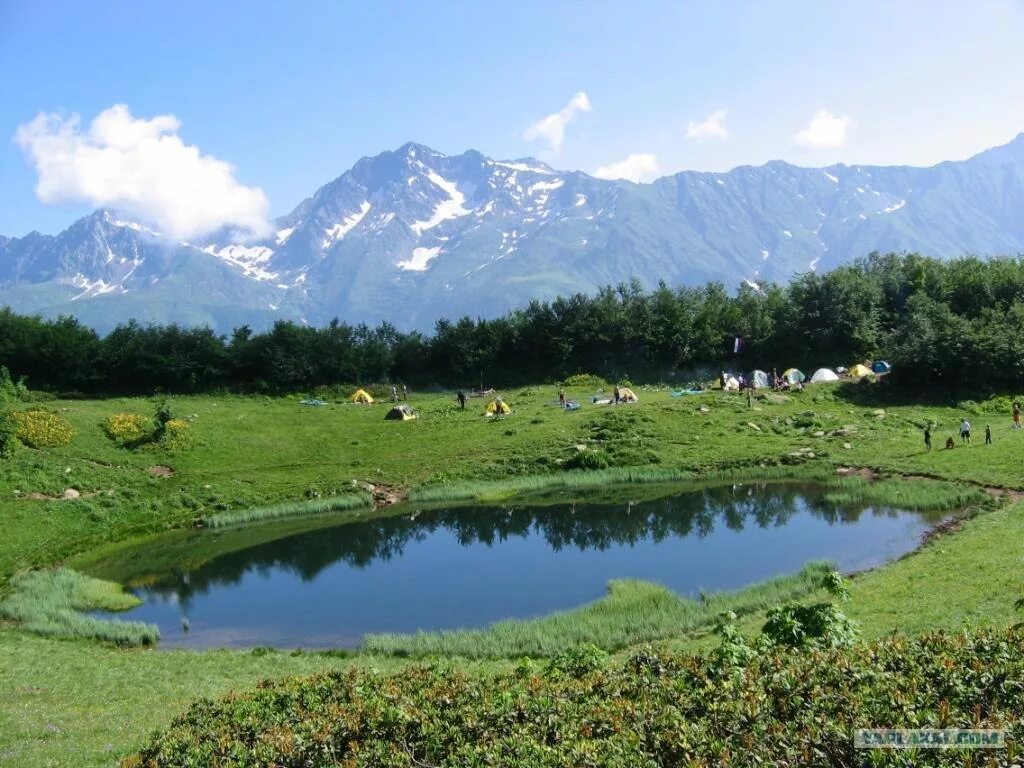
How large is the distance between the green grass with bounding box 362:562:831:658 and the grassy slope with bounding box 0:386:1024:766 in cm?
234

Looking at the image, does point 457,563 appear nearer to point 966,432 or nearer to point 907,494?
point 907,494

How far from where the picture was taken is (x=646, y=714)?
9969 millimetres

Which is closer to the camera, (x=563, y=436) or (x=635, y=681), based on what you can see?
(x=635, y=681)

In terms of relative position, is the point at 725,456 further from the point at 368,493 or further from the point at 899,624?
the point at 899,624

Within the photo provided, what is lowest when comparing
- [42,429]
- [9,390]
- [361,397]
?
[42,429]

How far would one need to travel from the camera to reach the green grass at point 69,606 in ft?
94.4

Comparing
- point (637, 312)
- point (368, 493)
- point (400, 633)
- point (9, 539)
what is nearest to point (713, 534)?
point (400, 633)

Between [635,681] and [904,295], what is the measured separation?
88.4 metres

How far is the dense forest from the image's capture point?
78.2 m

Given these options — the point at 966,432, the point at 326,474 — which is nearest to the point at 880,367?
the point at 966,432

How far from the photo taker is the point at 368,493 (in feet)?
165

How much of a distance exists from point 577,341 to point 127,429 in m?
49.0

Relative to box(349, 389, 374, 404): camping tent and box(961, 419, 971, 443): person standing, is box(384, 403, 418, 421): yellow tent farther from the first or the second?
box(961, 419, 971, 443): person standing

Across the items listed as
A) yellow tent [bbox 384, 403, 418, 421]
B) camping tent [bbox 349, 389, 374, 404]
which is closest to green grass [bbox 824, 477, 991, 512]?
yellow tent [bbox 384, 403, 418, 421]
